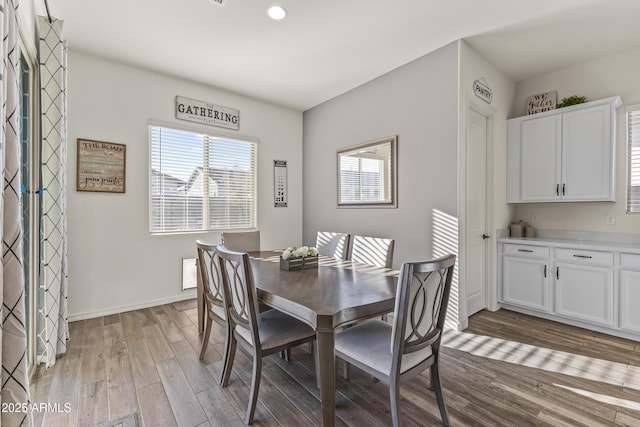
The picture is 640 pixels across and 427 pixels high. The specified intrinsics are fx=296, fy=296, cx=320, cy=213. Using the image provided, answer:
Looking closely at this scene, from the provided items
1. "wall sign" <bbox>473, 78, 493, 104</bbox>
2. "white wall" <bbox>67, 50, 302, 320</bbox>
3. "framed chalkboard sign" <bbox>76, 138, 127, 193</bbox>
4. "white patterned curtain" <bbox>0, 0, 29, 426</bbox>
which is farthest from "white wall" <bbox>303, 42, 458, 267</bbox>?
"white patterned curtain" <bbox>0, 0, 29, 426</bbox>

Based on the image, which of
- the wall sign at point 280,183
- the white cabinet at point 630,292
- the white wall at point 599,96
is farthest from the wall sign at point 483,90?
the wall sign at point 280,183

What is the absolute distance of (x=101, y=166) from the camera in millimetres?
3215

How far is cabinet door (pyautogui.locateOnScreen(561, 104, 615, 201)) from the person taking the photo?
115 inches

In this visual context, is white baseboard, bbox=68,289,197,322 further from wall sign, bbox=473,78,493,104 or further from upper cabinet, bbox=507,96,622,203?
upper cabinet, bbox=507,96,622,203

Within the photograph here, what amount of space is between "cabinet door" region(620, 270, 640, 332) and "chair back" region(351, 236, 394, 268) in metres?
2.14

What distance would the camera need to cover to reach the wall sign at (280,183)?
4.70 m

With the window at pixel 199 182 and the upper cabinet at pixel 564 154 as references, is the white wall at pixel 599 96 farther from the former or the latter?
the window at pixel 199 182

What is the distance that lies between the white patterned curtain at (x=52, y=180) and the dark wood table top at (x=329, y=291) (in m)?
1.59

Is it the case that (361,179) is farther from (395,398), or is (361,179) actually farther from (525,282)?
(395,398)

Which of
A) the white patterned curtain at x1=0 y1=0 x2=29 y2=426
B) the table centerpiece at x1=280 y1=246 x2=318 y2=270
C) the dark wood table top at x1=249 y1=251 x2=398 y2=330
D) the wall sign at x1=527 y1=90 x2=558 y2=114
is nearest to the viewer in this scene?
the white patterned curtain at x1=0 y1=0 x2=29 y2=426

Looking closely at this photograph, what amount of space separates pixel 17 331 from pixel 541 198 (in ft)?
14.2

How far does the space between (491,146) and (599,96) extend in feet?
3.82

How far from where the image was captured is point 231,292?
1875mm

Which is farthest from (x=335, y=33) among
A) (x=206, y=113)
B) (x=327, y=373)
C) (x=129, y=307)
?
(x=129, y=307)
